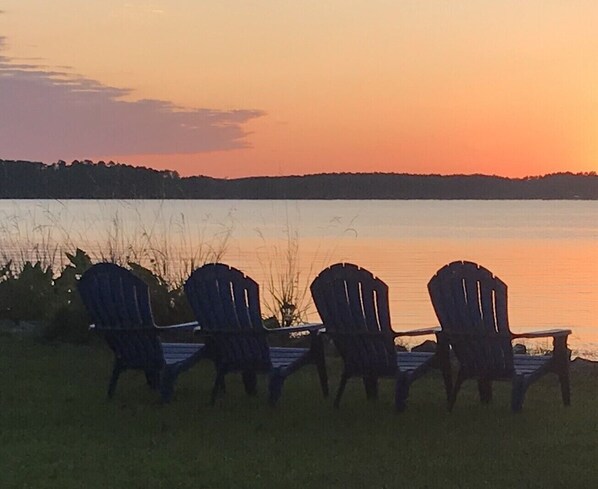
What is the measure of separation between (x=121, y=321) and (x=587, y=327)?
10.2 m

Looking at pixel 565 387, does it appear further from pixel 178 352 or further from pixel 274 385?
pixel 178 352

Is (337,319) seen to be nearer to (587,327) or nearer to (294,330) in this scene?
(294,330)

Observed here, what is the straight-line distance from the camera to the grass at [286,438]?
5656 mm

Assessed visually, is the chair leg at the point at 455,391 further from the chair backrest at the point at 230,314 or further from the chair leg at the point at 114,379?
the chair leg at the point at 114,379

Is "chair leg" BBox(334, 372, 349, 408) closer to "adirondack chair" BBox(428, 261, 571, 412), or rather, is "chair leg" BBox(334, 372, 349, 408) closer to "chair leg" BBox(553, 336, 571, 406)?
"adirondack chair" BBox(428, 261, 571, 412)

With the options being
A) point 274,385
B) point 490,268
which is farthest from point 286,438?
point 490,268

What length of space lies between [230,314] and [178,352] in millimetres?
719

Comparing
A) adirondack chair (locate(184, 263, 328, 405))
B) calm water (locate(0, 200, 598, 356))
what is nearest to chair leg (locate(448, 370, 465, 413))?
adirondack chair (locate(184, 263, 328, 405))

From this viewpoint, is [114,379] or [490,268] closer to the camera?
[114,379]

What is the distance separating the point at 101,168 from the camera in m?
16.8

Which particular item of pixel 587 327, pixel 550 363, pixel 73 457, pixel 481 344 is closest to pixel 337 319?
pixel 481 344

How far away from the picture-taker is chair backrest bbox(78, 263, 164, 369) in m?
A: 7.92

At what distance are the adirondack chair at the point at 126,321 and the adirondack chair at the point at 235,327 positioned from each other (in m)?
0.26

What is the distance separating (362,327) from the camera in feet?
24.7
